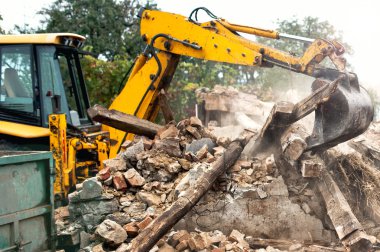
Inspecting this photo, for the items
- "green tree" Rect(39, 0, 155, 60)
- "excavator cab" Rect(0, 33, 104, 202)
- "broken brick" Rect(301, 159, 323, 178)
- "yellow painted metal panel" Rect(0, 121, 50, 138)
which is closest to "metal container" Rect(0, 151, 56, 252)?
"excavator cab" Rect(0, 33, 104, 202)

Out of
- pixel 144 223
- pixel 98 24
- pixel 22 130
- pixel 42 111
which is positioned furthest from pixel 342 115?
pixel 98 24

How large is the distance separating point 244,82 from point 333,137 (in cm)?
1346

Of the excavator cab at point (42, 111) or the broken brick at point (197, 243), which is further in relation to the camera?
the excavator cab at point (42, 111)

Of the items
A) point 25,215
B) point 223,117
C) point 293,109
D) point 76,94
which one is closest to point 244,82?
point 223,117

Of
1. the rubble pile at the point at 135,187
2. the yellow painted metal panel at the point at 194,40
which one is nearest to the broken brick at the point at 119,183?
the rubble pile at the point at 135,187

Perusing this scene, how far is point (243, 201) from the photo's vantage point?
6.11m

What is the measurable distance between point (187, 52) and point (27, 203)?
3.57m

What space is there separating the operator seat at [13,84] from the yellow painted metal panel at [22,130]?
42cm

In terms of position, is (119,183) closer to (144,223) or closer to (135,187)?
(135,187)

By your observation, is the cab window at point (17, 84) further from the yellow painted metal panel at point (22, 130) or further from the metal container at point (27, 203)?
the metal container at point (27, 203)

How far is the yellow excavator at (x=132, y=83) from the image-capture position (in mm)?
5945

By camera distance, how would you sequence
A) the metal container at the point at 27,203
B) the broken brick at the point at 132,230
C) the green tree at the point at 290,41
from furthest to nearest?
the green tree at the point at 290,41 → the broken brick at the point at 132,230 → the metal container at the point at 27,203

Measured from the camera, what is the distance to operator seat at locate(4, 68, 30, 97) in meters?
7.05

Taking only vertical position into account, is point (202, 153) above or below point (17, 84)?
below
